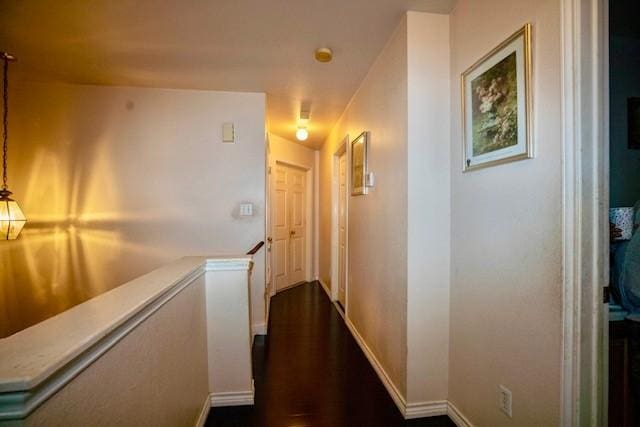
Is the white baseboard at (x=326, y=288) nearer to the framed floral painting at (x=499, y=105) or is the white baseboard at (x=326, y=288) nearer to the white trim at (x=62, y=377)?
the framed floral painting at (x=499, y=105)

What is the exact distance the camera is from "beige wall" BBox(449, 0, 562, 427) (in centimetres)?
100

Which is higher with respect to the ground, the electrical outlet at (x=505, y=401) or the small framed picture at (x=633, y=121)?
the small framed picture at (x=633, y=121)

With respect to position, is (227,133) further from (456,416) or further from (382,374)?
(456,416)

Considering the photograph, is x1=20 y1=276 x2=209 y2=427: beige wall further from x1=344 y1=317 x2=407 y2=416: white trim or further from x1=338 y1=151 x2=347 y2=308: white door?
x1=338 y1=151 x2=347 y2=308: white door

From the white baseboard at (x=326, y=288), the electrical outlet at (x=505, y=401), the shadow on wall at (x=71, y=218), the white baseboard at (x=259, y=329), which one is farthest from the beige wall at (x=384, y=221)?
the shadow on wall at (x=71, y=218)

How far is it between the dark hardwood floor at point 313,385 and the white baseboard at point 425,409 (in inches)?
1.0

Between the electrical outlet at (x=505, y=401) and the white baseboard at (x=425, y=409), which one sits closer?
the electrical outlet at (x=505, y=401)

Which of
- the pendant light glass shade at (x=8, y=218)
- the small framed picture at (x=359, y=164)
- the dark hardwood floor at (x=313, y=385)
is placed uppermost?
the small framed picture at (x=359, y=164)

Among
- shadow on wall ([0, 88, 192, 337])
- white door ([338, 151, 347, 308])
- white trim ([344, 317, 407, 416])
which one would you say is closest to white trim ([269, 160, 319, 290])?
white door ([338, 151, 347, 308])

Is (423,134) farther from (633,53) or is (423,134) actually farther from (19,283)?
(19,283)

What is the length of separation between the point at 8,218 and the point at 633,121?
152 inches

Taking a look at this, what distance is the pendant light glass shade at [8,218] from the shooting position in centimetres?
183

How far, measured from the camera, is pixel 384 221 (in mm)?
1883

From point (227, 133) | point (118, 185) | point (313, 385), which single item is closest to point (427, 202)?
point (313, 385)
